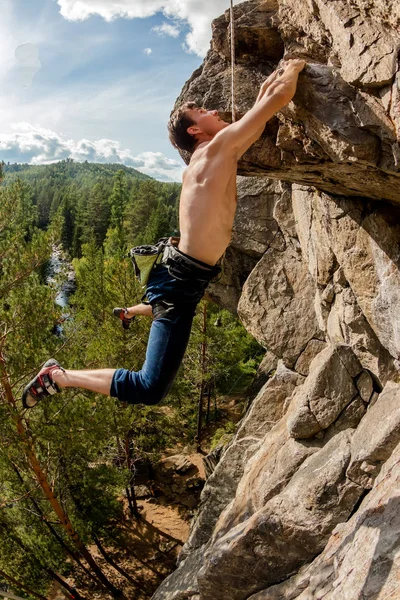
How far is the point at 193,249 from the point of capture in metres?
3.44

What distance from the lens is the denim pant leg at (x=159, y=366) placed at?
334 centimetres

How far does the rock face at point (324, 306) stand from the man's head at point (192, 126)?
73 centimetres

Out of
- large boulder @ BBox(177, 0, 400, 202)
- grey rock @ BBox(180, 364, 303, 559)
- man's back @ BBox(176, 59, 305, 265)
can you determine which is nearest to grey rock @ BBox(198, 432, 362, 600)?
grey rock @ BBox(180, 364, 303, 559)

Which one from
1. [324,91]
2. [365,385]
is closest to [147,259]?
[324,91]

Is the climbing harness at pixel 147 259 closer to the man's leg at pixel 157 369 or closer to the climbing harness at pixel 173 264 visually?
the climbing harness at pixel 173 264

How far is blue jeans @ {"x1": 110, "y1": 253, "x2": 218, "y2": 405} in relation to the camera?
3.34 m

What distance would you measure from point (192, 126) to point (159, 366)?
2.08 m

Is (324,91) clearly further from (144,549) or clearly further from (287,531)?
(144,549)

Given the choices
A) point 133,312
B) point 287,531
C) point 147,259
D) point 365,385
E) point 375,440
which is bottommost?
point 287,531

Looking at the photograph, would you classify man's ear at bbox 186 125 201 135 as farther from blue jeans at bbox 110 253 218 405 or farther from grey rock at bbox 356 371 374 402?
grey rock at bbox 356 371 374 402

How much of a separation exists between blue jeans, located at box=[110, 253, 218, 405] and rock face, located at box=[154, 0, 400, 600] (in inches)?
70.4

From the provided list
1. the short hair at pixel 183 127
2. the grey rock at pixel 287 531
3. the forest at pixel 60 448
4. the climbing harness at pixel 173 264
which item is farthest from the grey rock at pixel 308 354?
the short hair at pixel 183 127

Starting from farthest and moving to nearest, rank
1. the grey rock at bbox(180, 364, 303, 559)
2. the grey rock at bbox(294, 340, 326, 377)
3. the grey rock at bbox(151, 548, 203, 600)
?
the grey rock at bbox(180, 364, 303, 559), the grey rock at bbox(294, 340, 326, 377), the grey rock at bbox(151, 548, 203, 600)

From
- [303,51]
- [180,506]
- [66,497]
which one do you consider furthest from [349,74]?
[180,506]
